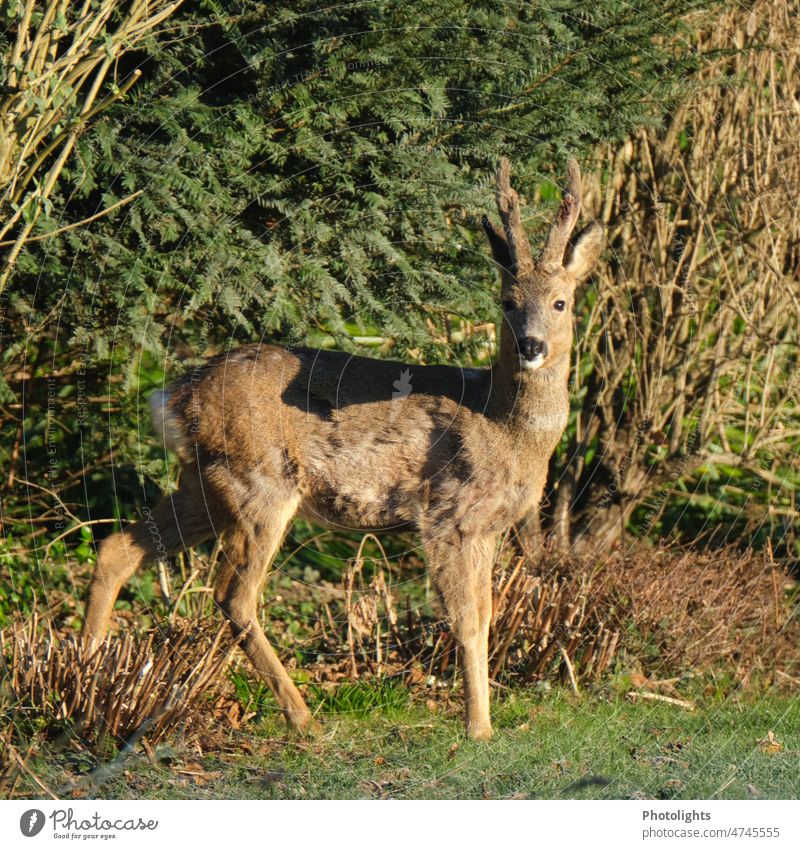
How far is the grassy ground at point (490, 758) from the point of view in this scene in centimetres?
490

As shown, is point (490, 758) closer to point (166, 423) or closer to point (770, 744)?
point (770, 744)

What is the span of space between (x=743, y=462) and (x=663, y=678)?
6.51 ft

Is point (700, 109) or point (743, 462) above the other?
point (700, 109)

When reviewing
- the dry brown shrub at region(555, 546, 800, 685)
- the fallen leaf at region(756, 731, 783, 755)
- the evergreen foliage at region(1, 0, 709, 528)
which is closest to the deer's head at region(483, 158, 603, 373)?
the evergreen foliage at region(1, 0, 709, 528)

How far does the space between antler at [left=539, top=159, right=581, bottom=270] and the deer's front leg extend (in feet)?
4.75

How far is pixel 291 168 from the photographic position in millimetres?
6320

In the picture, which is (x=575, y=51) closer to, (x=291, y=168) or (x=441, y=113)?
(x=441, y=113)

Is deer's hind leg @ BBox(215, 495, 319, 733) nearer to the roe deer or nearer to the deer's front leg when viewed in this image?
the roe deer

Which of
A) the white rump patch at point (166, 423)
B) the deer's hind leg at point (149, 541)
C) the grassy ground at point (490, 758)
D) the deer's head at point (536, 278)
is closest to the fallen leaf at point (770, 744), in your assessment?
the grassy ground at point (490, 758)

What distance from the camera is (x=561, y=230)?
5.80 metres

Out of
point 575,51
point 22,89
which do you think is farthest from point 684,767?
point 22,89

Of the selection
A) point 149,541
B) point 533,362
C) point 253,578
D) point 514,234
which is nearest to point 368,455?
point 253,578

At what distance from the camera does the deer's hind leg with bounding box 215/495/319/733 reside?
5832mm

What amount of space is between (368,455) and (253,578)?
0.86 m
